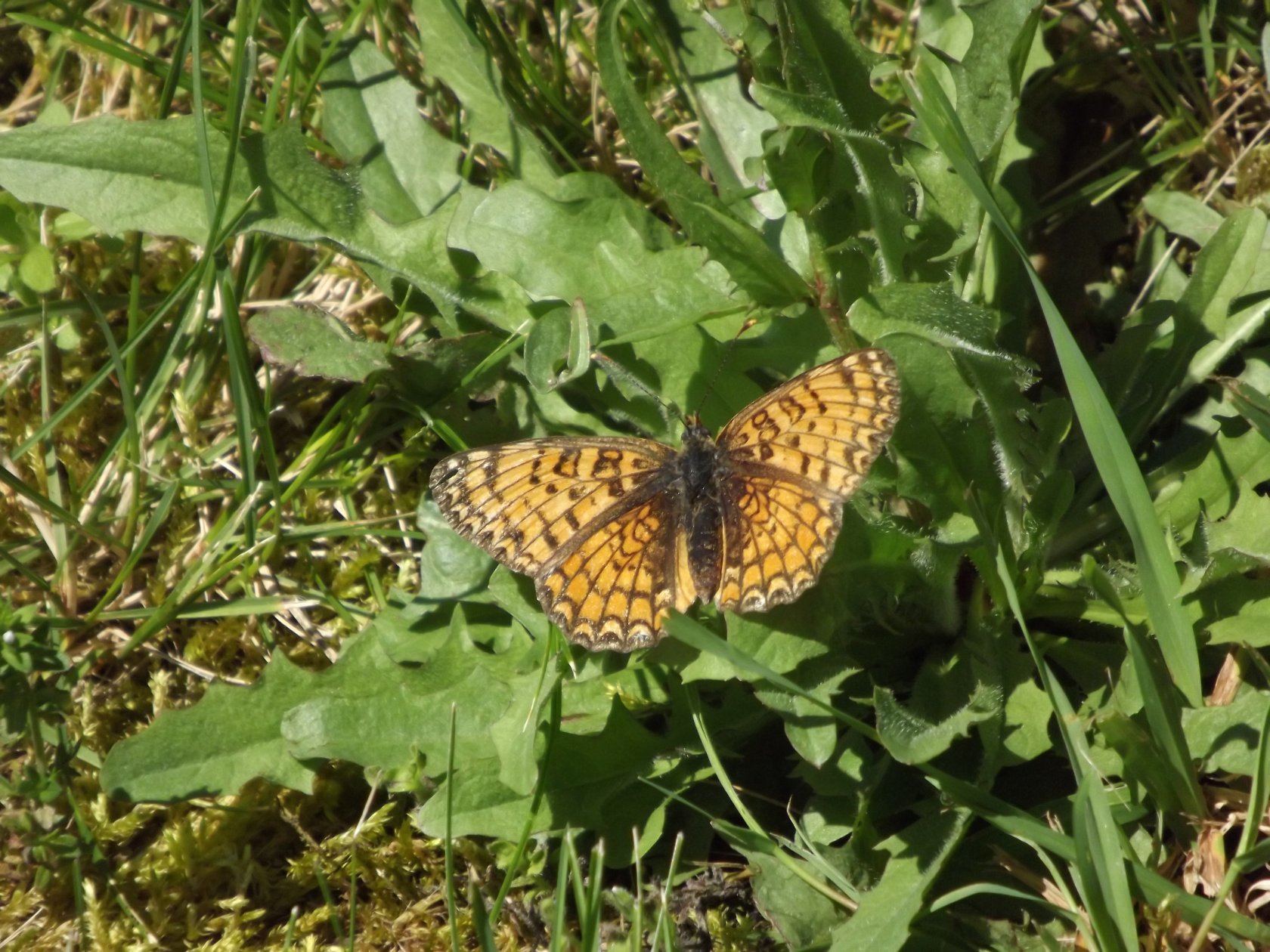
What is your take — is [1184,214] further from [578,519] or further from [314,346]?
[314,346]

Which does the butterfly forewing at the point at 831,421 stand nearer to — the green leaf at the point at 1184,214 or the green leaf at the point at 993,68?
the green leaf at the point at 993,68

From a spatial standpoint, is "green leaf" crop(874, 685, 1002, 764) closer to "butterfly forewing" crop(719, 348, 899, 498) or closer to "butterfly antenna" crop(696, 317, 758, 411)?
"butterfly forewing" crop(719, 348, 899, 498)

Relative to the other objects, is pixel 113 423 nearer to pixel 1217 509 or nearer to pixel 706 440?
pixel 706 440

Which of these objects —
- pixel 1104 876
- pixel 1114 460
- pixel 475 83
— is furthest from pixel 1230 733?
pixel 475 83

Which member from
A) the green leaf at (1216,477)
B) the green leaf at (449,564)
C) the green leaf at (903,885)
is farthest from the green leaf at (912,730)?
the green leaf at (449,564)

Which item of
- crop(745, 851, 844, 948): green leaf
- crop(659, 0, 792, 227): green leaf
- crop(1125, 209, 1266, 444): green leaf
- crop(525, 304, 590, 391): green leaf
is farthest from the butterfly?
crop(1125, 209, 1266, 444): green leaf

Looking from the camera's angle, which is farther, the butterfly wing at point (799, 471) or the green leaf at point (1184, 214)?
the green leaf at point (1184, 214)

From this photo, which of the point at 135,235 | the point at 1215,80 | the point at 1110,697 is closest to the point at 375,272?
the point at 135,235

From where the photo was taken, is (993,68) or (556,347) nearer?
(556,347)
